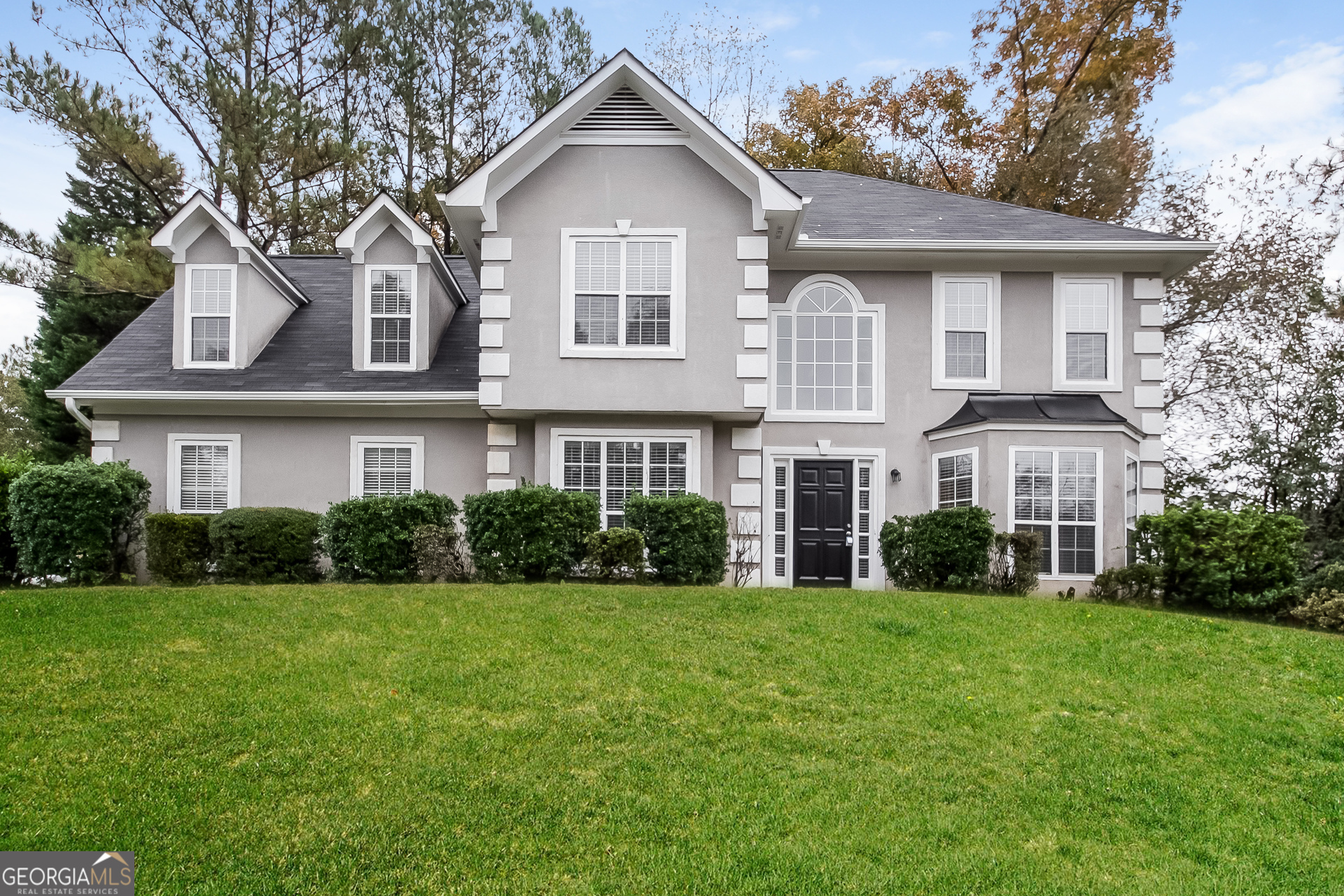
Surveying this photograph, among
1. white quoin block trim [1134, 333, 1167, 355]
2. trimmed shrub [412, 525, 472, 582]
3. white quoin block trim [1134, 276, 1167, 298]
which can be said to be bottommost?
trimmed shrub [412, 525, 472, 582]

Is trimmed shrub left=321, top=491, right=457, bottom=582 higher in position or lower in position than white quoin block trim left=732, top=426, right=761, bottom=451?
lower

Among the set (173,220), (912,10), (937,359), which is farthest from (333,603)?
(912,10)

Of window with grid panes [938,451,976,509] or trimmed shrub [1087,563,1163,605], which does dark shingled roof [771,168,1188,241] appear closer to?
window with grid panes [938,451,976,509]

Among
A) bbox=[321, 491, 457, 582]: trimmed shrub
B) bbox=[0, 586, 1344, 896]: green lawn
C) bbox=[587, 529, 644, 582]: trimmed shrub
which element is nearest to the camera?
bbox=[0, 586, 1344, 896]: green lawn

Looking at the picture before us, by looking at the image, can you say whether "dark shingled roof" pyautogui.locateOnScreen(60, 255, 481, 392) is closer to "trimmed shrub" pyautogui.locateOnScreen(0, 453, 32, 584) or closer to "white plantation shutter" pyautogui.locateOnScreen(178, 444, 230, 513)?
"white plantation shutter" pyautogui.locateOnScreen(178, 444, 230, 513)

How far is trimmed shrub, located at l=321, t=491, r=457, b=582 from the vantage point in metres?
11.5

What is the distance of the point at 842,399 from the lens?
14.2 metres

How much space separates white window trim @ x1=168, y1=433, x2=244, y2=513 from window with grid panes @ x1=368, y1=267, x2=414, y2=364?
2493 mm

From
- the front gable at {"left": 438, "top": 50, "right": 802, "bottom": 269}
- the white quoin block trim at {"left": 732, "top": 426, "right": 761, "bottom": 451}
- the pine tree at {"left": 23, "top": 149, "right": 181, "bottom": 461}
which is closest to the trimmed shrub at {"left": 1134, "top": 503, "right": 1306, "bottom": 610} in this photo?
the white quoin block trim at {"left": 732, "top": 426, "right": 761, "bottom": 451}

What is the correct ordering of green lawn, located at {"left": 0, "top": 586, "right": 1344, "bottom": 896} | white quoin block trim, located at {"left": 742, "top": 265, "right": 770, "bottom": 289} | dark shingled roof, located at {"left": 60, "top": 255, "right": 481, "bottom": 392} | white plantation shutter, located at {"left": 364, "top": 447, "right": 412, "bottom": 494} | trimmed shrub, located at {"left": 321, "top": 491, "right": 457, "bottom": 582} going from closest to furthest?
green lawn, located at {"left": 0, "top": 586, "right": 1344, "bottom": 896}
trimmed shrub, located at {"left": 321, "top": 491, "right": 457, "bottom": 582}
white quoin block trim, located at {"left": 742, "top": 265, "right": 770, "bottom": 289}
dark shingled roof, located at {"left": 60, "top": 255, "right": 481, "bottom": 392}
white plantation shutter, located at {"left": 364, "top": 447, "right": 412, "bottom": 494}

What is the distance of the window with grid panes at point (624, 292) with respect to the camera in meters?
12.7

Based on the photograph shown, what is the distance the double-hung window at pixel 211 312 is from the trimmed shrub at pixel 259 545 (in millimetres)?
3686

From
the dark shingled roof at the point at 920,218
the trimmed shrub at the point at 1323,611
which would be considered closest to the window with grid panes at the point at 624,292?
the dark shingled roof at the point at 920,218

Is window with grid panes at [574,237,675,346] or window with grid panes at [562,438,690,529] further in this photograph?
window with grid panes at [562,438,690,529]
